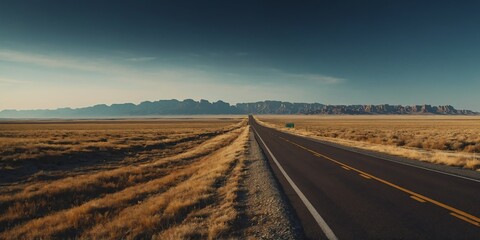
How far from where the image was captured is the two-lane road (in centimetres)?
621

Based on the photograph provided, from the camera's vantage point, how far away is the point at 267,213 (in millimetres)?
7734

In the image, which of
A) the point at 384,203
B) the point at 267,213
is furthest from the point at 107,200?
the point at 384,203

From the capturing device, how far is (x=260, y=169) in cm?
1502

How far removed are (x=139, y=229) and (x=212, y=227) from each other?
193 centimetres

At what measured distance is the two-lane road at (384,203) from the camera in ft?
20.4

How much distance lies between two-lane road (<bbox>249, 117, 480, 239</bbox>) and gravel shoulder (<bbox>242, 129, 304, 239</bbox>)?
0.29m

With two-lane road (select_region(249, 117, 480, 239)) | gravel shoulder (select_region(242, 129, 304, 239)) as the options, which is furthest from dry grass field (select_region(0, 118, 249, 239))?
two-lane road (select_region(249, 117, 480, 239))

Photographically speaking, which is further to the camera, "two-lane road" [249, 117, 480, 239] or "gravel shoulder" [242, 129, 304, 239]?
"gravel shoulder" [242, 129, 304, 239]

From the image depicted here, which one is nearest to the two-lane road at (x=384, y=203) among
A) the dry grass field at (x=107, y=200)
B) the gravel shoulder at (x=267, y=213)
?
the gravel shoulder at (x=267, y=213)

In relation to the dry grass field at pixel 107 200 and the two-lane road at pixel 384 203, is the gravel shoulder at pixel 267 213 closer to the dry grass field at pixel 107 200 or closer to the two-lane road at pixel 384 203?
the two-lane road at pixel 384 203

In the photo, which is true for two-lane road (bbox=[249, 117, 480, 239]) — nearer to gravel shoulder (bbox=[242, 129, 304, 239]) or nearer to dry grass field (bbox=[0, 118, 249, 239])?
gravel shoulder (bbox=[242, 129, 304, 239])

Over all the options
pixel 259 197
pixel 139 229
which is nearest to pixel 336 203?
pixel 259 197

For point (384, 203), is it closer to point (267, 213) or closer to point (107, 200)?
point (267, 213)

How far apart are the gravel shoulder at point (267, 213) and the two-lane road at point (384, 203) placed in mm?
291
